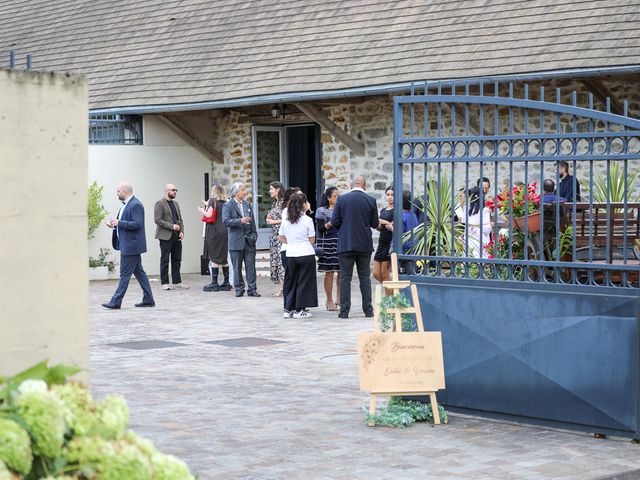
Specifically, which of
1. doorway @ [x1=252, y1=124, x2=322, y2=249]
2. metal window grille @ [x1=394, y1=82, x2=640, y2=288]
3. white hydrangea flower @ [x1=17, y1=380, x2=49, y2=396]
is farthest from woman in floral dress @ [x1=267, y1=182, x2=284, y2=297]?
white hydrangea flower @ [x1=17, y1=380, x2=49, y2=396]

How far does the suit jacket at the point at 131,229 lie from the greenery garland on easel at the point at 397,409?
25.5 feet

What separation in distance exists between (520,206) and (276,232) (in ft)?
29.7

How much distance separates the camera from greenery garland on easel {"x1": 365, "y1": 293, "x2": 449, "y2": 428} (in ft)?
26.2

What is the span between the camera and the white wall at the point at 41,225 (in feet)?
16.2

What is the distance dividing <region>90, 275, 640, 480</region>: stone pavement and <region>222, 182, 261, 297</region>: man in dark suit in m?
4.13

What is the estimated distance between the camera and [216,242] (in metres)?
18.5

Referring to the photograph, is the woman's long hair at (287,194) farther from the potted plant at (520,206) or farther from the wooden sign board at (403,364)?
the wooden sign board at (403,364)

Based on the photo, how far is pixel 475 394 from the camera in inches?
320

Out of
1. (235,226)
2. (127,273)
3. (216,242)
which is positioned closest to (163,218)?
(216,242)

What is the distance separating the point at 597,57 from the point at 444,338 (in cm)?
849

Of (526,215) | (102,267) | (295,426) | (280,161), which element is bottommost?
(295,426)

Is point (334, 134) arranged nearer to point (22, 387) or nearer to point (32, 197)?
point (32, 197)

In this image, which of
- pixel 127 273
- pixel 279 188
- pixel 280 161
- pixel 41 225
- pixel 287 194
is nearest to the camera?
pixel 41 225

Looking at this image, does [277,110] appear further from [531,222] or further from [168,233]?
[531,222]
